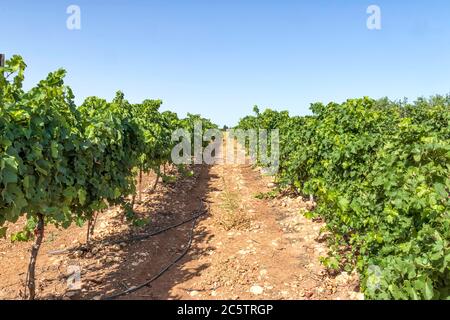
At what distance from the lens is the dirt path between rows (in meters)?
5.42

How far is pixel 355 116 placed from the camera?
24.3ft

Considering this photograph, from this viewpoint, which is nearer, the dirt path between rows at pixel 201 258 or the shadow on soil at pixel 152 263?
the dirt path between rows at pixel 201 258

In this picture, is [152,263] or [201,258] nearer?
[152,263]

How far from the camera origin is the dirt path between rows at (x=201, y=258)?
5418mm

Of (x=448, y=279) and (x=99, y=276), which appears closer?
(x=448, y=279)

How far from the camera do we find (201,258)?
668 cm

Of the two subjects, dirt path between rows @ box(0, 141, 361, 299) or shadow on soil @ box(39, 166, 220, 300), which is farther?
shadow on soil @ box(39, 166, 220, 300)
